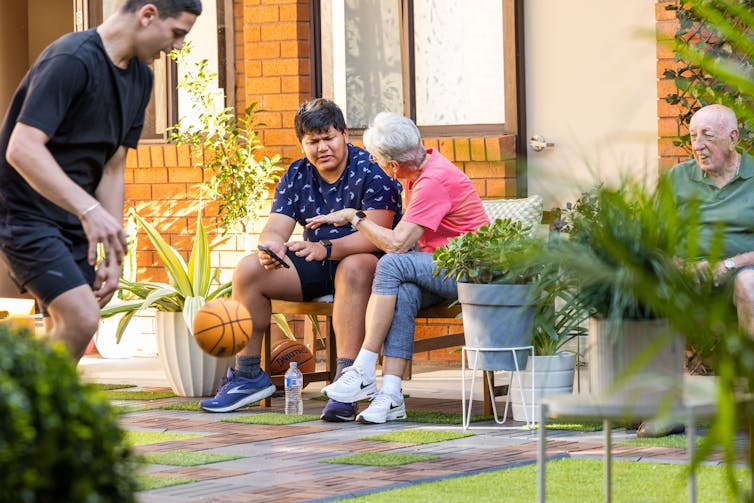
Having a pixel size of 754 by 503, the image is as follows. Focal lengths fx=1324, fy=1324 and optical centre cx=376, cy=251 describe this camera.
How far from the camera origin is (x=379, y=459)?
14.9 ft

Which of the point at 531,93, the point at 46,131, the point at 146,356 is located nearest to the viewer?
the point at 46,131

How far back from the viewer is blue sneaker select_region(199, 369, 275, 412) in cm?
595

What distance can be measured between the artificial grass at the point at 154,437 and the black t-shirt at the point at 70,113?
1482 millimetres

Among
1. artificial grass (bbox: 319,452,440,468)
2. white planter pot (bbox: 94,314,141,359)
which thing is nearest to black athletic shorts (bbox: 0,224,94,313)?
artificial grass (bbox: 319,452,440,468)

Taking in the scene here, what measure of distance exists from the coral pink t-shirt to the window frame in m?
1.94

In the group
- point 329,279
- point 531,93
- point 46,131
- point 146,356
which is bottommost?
point 146,356

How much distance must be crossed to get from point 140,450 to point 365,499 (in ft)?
4.45

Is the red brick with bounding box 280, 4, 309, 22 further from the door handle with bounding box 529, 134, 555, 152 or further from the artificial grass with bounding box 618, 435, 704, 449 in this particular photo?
the artificial grass with bounding box 618, 435, 704, 449

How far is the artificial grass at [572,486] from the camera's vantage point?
3.77 meters

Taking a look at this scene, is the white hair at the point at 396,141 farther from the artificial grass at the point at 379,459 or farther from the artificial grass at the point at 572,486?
the artificial grass at the point at 572,486

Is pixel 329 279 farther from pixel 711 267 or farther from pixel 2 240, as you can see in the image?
pixel 711 267

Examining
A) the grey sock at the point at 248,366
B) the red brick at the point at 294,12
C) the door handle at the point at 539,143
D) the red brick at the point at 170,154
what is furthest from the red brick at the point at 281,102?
the grey sock at the point at 248,366

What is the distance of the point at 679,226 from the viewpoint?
5.08 ft

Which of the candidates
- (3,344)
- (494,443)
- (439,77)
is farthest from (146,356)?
(3,344)
